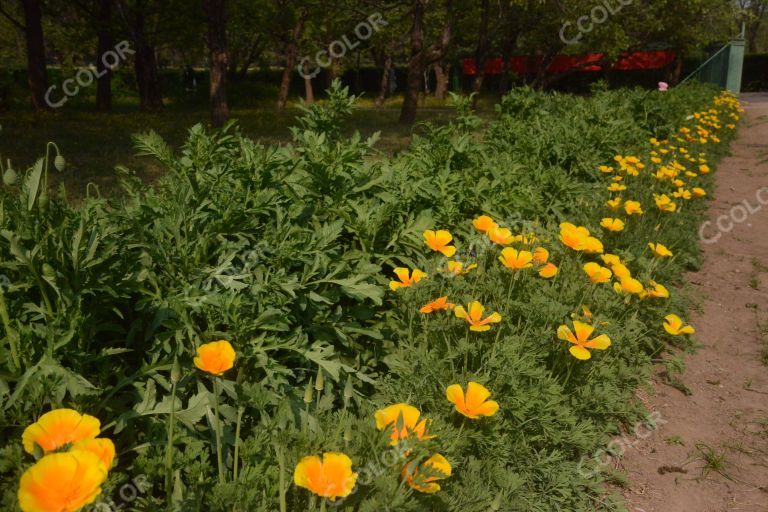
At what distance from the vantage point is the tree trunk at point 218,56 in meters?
10.7

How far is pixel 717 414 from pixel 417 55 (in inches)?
431

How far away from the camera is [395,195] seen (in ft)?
11.2

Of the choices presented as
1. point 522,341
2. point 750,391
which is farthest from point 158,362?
point 750,391

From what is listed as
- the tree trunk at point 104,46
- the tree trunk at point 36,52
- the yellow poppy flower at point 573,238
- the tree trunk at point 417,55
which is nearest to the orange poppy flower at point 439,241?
the yellow poppy flower at point 573,238

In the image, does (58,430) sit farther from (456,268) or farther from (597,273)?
(597,273)

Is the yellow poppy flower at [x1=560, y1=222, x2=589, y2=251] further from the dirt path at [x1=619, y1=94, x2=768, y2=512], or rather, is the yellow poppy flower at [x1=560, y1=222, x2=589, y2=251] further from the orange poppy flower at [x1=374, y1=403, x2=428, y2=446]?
the orange poppy flower at [x1=374, y1=403, x2=428, y2=446]

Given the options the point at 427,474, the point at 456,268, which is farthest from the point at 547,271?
the point at 427,474

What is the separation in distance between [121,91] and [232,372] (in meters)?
34.8

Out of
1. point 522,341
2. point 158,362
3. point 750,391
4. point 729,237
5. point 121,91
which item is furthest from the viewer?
point 121,91

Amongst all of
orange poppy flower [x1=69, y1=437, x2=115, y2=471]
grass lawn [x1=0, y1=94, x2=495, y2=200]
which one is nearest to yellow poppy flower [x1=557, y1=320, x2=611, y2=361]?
orange poppy flower [x1=69, y1=437, x2=115, y2=471]

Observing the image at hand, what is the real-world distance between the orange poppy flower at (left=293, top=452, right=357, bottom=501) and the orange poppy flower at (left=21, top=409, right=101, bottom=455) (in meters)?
0.49

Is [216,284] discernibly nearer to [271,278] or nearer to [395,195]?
[271,278]

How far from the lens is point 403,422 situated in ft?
5.52

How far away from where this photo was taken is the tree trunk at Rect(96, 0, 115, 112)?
14766mm
